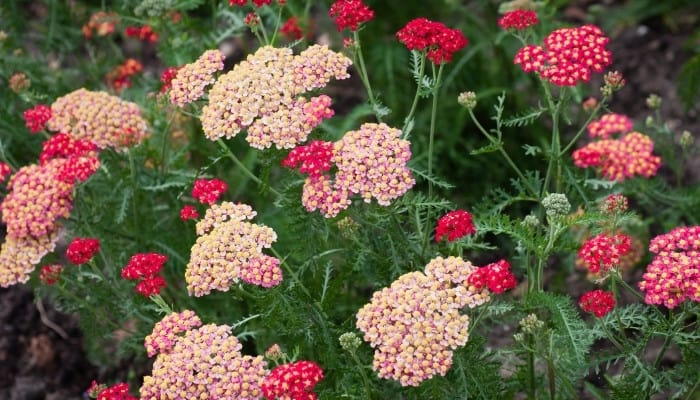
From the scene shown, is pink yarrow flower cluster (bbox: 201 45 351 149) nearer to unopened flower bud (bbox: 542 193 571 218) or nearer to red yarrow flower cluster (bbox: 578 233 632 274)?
unopened flower bud (bbox: 542 193 571 218)

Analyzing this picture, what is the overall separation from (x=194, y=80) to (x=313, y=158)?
67 centimetres

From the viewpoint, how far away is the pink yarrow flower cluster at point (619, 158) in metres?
4.26

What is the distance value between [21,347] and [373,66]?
260cm

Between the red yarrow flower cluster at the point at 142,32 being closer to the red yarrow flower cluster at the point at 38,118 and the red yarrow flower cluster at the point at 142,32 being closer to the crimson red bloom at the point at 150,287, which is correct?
the red yarrow flower cluster at the point at 38,118

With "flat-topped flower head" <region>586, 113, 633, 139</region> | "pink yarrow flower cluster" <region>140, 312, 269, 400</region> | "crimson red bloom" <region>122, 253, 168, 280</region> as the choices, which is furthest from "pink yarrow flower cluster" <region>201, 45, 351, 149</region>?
"flat-topped flower head" <region>586, 113, 633, 139</region>

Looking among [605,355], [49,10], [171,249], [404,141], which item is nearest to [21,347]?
[171,249]

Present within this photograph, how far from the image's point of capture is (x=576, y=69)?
360 cm

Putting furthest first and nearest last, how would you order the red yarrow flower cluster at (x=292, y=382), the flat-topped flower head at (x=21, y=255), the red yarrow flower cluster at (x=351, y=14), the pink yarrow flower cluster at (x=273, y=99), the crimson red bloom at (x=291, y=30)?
the crimson red bloom at (x=291, y=30) < the flat-topped flower head at (x=21, y=255) < the red yarrow flower cluster at (x=351, y=14) < the pink yarrow flower cluster at (x=273, y=99) < the red yarrow flower cluster at (x=292, y=382)

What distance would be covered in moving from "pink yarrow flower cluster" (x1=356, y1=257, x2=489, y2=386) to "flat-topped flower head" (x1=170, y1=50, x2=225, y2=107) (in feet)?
3.55

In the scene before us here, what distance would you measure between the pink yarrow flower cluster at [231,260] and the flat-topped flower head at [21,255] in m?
0.91

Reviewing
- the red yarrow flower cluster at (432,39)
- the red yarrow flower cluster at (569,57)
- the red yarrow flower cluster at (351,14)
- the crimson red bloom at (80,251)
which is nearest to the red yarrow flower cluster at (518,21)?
the red yarrow flower cluster at (569,57)

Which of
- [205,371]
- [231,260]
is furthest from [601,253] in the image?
[205,371]

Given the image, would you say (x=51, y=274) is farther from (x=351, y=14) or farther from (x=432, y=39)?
(x=432, y=39)

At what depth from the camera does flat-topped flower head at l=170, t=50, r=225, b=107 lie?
12.4 feet
